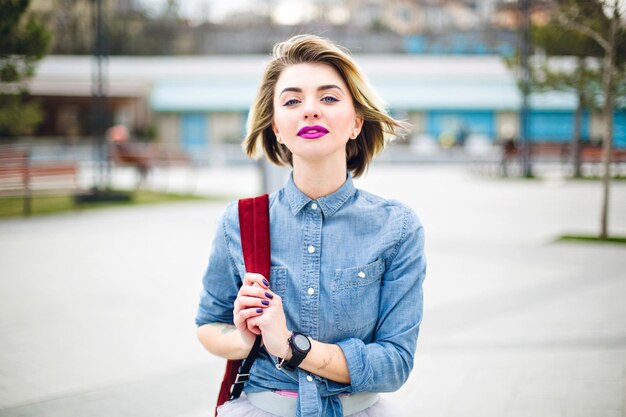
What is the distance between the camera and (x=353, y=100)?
198 centimetres

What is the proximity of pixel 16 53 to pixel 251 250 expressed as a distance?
6.63 m

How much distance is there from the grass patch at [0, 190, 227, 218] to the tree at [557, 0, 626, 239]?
8.67 meters

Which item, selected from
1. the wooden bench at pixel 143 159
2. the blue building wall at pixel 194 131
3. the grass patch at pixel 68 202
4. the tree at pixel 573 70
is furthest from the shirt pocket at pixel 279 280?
the blue building wall at pixel 194 131

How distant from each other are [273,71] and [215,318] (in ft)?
2.40

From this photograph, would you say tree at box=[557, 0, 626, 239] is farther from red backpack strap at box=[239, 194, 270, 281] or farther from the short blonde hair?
red backpack strap at box=[239, 194, 270, 281]

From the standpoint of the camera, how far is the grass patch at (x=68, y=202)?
13219mm

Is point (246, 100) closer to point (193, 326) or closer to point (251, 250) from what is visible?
point (193, 326)

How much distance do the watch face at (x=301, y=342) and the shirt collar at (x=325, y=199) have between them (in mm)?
359

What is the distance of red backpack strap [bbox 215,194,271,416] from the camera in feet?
6.07

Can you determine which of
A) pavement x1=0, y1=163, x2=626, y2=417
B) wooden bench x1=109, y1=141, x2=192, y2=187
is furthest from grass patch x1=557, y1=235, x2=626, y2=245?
wooden bench x1=109, y1=141, x2=192, y2=187

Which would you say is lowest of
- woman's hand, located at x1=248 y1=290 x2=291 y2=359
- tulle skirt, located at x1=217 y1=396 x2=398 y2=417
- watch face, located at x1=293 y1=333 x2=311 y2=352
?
tulle skirt, located at x1=217 y1=396 x2=398 y2=417

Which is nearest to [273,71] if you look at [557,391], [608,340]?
[557,391]

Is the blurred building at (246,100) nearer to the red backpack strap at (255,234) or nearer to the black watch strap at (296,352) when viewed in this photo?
the red backpack strap at (255,234)

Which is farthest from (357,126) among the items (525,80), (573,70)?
(525,80)
